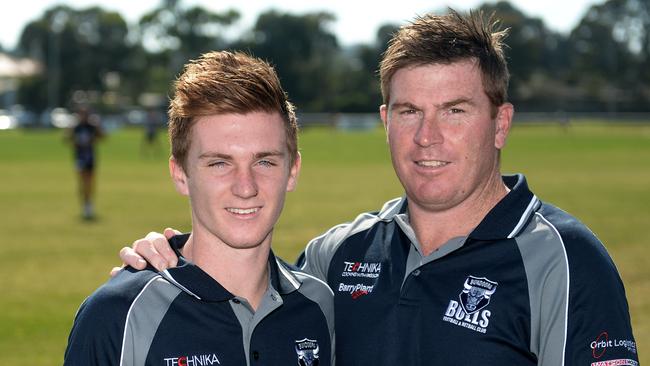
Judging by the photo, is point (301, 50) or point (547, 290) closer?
point (547, 290)

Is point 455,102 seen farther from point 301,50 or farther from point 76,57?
point 76,57

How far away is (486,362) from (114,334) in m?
1.46

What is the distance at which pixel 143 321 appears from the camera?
137 inches

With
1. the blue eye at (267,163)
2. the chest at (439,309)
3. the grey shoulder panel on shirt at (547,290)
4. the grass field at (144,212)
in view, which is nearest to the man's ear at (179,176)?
the blue eye at (267,163)

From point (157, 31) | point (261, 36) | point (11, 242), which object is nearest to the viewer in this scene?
point (11, 242)

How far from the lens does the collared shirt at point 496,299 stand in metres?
3.78

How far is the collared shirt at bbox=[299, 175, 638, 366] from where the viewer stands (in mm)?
3781

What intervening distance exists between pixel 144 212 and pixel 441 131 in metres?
15.8

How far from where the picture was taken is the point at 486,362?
3904 mm

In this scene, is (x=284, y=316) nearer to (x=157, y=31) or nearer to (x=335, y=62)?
(x=335, y=62)

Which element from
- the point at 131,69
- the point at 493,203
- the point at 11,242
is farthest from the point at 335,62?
the point at 493,203

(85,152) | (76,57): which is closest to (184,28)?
(76,57)

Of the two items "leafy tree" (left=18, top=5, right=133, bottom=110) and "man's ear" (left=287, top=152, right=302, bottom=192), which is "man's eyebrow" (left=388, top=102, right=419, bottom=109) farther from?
"leafy tree" (left=18, top=5, right=133, bottom=110)

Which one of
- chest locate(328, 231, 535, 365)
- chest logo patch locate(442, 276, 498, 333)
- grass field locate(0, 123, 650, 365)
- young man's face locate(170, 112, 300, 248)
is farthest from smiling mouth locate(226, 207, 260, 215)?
grass field locate(0, 123, 650, 365)
